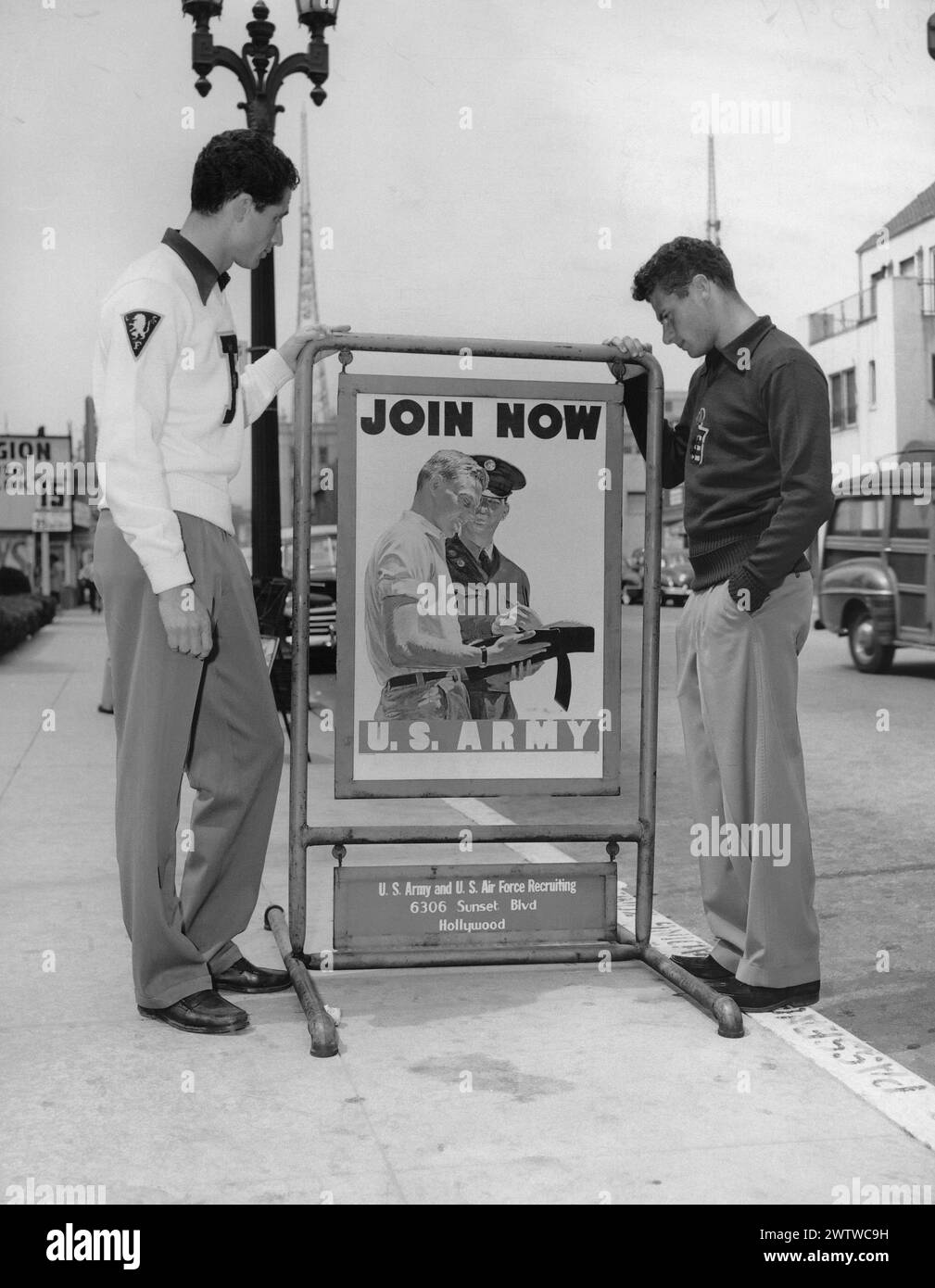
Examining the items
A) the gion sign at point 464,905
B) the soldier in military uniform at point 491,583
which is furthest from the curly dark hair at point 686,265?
the gion sign at point 464,905

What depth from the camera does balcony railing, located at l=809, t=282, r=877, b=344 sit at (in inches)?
1832

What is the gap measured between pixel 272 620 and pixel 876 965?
3.85 m

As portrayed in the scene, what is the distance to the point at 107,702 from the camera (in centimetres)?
1230

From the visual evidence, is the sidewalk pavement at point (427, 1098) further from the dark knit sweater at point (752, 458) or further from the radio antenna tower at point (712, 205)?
the radio antenna tower at point (712, 205)

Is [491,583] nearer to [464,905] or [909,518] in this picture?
[464,905]

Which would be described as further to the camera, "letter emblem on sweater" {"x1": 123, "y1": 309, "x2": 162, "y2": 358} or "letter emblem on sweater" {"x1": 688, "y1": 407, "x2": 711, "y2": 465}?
"letter emblem on sweater" {"x1": 688, "y1": 407, "x2": 711, "y2": 465}

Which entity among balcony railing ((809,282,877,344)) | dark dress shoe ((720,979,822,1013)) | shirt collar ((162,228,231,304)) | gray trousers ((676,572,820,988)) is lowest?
dark dress shoe ((720,979,822,1013))

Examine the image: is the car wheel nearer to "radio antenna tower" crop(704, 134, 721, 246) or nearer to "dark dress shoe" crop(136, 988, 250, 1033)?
"dark dress shoe" crop(136, 988, 250, 1033)

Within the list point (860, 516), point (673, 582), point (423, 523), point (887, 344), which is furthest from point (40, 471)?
point (423, 523)

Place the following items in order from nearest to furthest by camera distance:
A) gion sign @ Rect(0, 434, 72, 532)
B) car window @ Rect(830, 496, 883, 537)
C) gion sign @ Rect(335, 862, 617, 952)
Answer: gion sign @ Rect(335, 862, 617, 952)
car window @ Rect(830, 496, 883, 537)
gion sign @ Rect(0, 434, 72, 532)

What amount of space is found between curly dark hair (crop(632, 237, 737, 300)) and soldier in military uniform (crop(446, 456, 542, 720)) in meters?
0.67

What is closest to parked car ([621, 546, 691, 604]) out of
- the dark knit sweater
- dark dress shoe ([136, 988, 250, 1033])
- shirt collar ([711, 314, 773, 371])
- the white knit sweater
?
the dark knit sweater

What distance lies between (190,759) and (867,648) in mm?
14420
